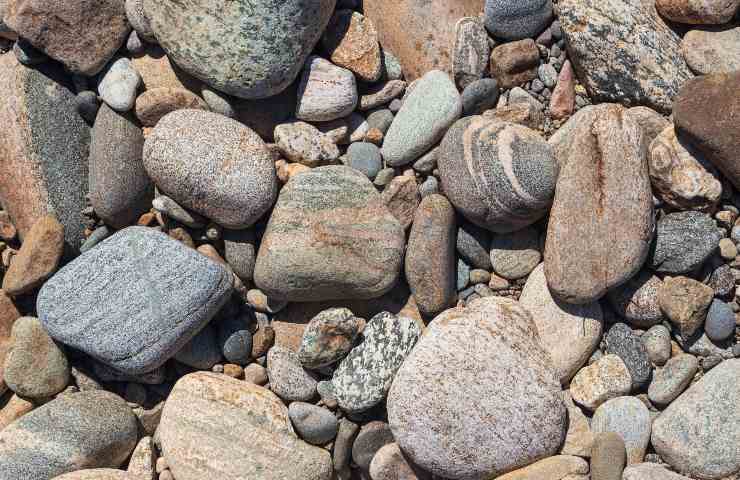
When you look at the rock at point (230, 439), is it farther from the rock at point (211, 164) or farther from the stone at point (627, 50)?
the stone at point (627, 50)

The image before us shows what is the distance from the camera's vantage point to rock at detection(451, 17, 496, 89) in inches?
117

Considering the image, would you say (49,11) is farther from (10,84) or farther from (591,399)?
(591,399)

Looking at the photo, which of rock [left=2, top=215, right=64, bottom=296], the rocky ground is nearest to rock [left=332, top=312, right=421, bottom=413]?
the rocky ground

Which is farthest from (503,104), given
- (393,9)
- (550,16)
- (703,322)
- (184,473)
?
(184,473)

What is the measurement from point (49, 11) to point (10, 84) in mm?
385

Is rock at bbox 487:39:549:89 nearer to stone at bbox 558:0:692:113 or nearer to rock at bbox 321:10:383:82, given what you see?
stone at bbox 558:0:692:113

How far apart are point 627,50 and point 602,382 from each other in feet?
4.58

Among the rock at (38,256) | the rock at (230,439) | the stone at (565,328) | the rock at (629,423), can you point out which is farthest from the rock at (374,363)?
the rock at (38,256)

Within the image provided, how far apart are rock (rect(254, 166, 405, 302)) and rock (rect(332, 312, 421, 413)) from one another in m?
0.18

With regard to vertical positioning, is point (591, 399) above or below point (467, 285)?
below

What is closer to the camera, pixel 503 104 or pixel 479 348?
pixel 479 348

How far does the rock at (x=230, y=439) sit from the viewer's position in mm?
2883

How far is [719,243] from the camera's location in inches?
113

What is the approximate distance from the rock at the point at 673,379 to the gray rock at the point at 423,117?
1.40 meters
